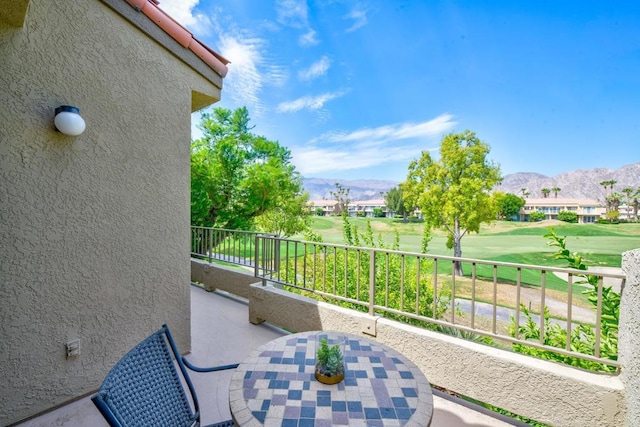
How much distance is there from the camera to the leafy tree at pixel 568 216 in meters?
15.5

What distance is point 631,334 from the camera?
6.07 ft

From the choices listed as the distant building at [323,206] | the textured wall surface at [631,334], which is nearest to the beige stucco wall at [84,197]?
the textured wall surface at [631,334]

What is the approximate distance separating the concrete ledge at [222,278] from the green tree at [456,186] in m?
10.9

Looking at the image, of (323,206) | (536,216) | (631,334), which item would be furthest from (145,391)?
(536,216)

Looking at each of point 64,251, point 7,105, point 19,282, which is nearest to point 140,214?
point 64,251

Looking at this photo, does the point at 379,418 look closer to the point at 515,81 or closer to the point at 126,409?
the point at 126,409

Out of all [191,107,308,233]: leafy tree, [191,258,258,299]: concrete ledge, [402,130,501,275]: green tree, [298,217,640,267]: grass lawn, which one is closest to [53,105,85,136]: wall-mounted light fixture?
[191,258,258,299]: concrete ledge

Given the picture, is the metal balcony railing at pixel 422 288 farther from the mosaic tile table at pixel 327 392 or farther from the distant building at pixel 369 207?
the distant building at pixel 369 207

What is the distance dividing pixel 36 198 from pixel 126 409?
6.48 ft

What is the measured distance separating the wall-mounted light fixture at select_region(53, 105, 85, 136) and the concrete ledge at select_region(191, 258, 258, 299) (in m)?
3.30

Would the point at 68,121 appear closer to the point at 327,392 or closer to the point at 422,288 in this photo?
the point at 327,392

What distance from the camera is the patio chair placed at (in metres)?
1.23

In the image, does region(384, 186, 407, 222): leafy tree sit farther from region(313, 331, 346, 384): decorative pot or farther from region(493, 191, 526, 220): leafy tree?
region(313, 331, 346, 384): decorative pot

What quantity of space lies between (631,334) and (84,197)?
4.33 metres
